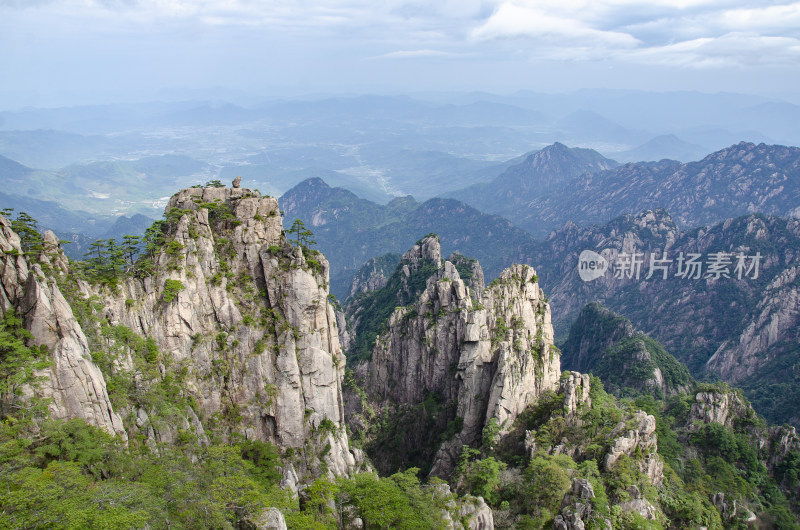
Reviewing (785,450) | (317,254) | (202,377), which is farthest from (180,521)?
(785,450)

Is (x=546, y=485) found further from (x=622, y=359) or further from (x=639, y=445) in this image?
(x=622, y=359)

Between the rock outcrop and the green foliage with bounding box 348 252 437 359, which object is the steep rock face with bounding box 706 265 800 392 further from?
the rock outcrop

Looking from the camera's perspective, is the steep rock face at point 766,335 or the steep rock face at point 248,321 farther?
the steep rock face at point 766,335

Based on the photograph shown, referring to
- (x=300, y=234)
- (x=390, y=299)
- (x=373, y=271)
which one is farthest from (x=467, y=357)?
(x=373, y=271)

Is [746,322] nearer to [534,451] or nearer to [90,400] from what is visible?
[534,451]

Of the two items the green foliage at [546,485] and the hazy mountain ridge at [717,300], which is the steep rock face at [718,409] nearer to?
the green foliage at [546,485]

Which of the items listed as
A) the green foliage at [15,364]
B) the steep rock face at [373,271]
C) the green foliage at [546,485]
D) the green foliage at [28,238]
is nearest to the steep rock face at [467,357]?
the green foliage at [546,485]

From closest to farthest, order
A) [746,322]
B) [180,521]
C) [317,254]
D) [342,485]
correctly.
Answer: [180,521] < [342,485] < [317,254] < [746,322]

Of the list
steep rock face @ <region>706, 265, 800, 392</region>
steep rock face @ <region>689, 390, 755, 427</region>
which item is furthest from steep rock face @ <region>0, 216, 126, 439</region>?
steep rock face @ <region>706, 265, 800, 392</region>
